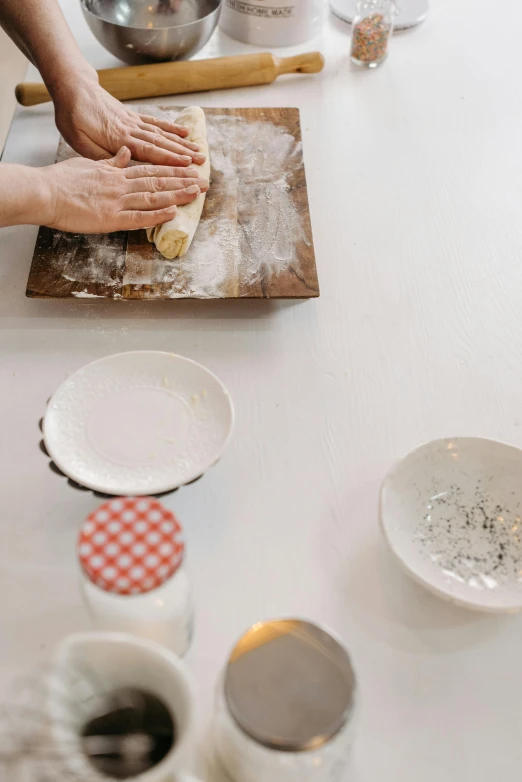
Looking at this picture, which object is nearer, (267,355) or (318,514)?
(318,514)

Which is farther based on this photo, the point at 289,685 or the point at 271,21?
the point at 271,21

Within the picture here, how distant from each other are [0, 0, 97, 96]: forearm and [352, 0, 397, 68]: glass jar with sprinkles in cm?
60

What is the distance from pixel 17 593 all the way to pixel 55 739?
286mm

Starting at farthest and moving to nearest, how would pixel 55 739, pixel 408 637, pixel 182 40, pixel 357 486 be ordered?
pixel 182 40 → pixel 357 486 → pixel 408 637 → pixel 55 739

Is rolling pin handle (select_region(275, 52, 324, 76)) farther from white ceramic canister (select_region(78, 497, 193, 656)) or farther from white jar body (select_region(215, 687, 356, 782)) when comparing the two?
white jar body (select_region(215, 687, 356, 782))

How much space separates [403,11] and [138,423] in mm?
1369

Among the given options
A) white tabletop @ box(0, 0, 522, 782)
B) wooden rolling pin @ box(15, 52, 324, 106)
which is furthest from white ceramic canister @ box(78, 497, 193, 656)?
wooden rolling pin @ box(15, 52, 324, 106)

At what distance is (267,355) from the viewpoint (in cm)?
100

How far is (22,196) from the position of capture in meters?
1.02

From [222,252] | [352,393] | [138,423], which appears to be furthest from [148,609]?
[222,252]

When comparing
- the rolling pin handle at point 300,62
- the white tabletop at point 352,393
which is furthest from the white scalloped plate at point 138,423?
the rolling pin handle at point 300,62

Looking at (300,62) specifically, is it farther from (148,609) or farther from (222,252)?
(148,609)

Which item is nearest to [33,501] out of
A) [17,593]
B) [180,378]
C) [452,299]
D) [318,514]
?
[17,593]

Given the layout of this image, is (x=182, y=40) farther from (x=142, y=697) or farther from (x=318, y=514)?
(x=142, y=697)
